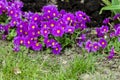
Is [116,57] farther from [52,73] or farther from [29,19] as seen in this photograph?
[29,19]

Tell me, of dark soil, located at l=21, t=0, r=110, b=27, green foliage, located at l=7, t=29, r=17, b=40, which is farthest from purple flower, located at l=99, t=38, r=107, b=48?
green foliage, located at l=7, t=29, r=17, b=40

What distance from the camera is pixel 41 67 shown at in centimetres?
419

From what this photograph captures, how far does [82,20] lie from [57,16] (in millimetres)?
277

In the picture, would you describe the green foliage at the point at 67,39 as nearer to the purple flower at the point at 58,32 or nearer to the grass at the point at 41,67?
the purple flower at the point at 58,32

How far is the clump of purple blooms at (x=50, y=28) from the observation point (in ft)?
14.7

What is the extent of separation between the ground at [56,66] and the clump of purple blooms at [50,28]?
4.0 inches

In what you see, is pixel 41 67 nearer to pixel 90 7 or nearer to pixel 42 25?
pixel 42 25

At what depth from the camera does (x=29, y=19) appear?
476cm

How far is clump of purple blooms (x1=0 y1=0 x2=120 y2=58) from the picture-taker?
14.7 ft

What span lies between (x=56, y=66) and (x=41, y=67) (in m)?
0.15

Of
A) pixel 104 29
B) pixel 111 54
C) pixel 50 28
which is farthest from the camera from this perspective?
pixel 104 29

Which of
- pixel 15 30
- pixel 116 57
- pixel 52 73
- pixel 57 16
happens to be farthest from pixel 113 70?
pixel 15 30

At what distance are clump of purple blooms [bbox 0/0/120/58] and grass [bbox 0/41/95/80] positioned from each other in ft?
0.47

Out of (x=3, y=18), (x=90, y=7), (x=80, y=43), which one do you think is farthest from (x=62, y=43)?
(x=3, y=18)
